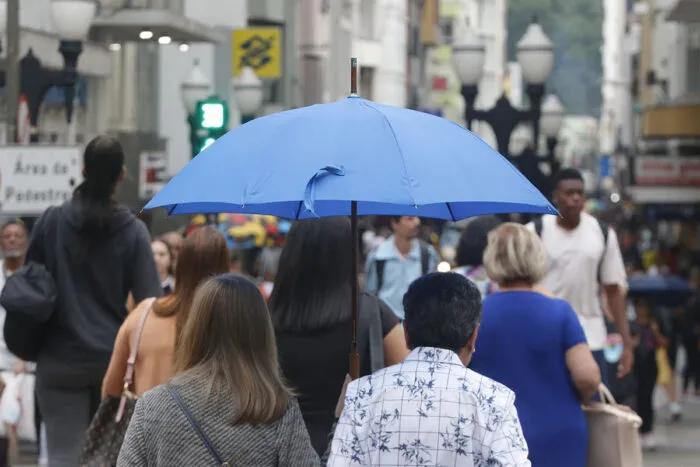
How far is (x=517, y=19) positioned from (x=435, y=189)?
151 m

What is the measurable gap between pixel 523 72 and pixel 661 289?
A: 4201mm

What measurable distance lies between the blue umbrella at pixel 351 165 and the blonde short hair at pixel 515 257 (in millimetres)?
1285

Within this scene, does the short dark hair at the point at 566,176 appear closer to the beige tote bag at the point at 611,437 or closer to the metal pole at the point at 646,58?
the beige tote bag at the point at 611,437

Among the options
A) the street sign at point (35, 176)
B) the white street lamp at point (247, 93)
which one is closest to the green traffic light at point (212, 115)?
the white street lamp at point (247, 93)

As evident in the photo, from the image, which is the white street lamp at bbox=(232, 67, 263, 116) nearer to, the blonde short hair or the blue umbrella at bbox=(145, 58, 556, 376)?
the blonde short hair

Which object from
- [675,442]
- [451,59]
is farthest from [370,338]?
[451,59]

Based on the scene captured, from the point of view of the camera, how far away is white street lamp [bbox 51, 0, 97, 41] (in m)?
16.0

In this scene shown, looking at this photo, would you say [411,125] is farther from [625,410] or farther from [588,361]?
[625,410]

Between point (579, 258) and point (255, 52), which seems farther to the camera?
point (255, 52)

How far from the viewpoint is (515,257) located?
706 centimetres

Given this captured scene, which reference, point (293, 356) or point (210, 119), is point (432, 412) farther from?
point (210, 119)

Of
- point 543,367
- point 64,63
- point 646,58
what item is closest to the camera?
point 543,367

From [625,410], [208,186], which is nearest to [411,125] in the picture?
[208,186]

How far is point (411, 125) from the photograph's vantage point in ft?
18.2
